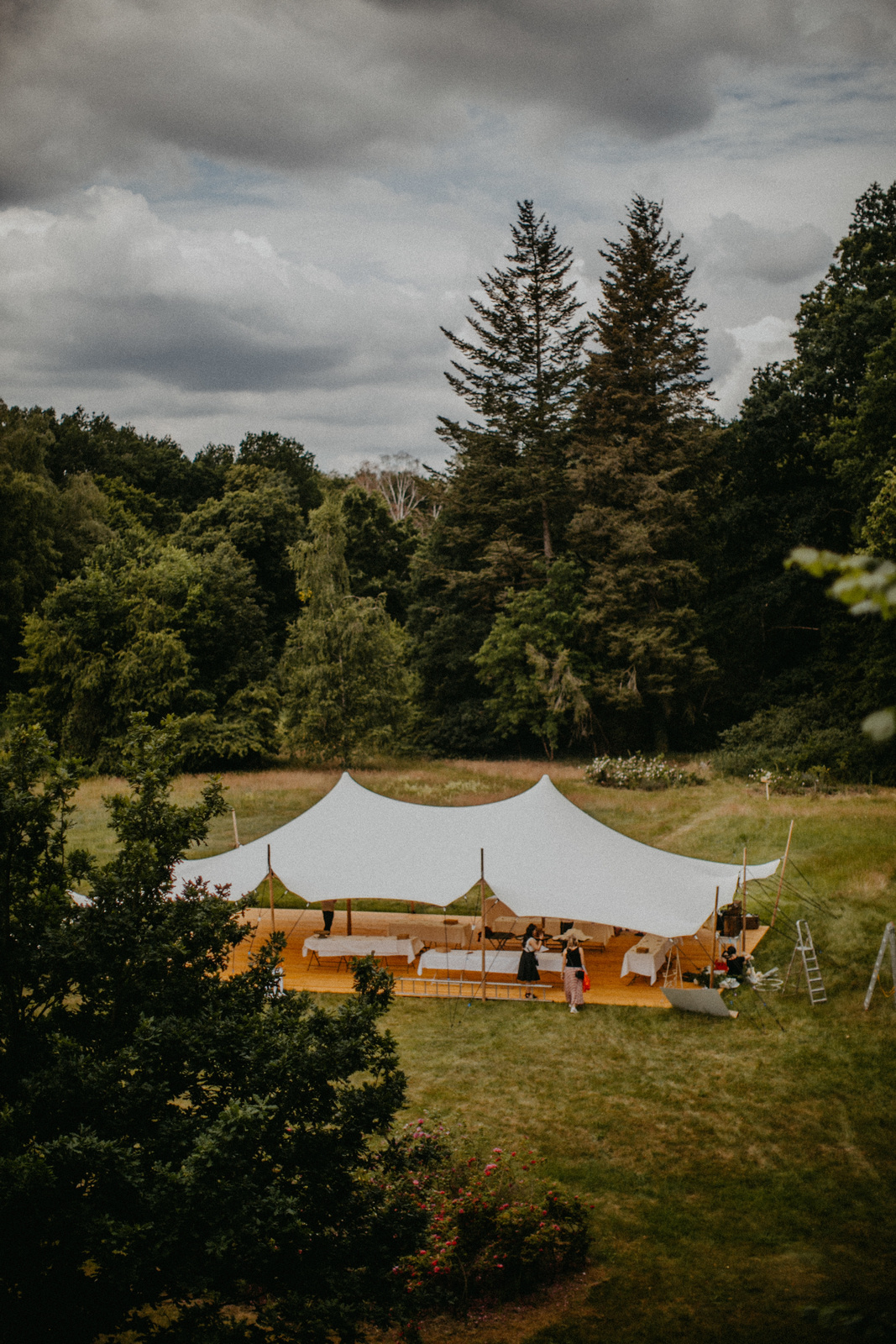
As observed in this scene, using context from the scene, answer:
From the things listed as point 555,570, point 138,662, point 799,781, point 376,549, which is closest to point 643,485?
point 555,570

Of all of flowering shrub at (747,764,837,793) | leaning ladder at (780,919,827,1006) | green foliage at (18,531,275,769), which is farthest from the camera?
green foliage at (18,531,275,769)

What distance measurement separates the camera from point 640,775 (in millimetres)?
26219

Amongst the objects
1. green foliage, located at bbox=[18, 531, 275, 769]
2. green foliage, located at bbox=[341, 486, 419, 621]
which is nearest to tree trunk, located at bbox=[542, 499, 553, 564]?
green foliage, located at bbox=[341, 486, 419, 621]

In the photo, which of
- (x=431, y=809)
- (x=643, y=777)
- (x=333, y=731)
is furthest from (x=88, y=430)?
(x=431, y=809)

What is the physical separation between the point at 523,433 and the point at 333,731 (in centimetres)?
1423

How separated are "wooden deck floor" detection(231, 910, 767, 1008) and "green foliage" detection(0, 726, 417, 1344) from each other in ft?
21.9

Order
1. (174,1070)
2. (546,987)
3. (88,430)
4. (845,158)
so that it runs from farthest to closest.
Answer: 1. (88,430)
2. (845,158)
3. (546,987)
4. (174,1070)

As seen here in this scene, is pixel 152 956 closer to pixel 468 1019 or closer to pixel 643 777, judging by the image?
pixel 468 1019

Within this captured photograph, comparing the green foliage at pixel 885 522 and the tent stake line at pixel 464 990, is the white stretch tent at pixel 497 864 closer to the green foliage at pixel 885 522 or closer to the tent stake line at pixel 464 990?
the tent stake line at pixel 464 990

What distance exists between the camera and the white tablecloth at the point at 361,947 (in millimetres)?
13484

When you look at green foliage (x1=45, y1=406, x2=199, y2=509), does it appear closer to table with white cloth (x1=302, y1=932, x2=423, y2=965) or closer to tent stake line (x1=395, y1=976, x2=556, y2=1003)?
table with white cloth (x1=302, y1=932, x2=423, y2=965)

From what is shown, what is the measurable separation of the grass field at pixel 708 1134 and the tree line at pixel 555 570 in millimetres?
16054

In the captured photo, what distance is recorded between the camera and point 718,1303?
6434 mm

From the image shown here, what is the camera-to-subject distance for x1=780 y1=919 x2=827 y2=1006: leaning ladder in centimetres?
1191
